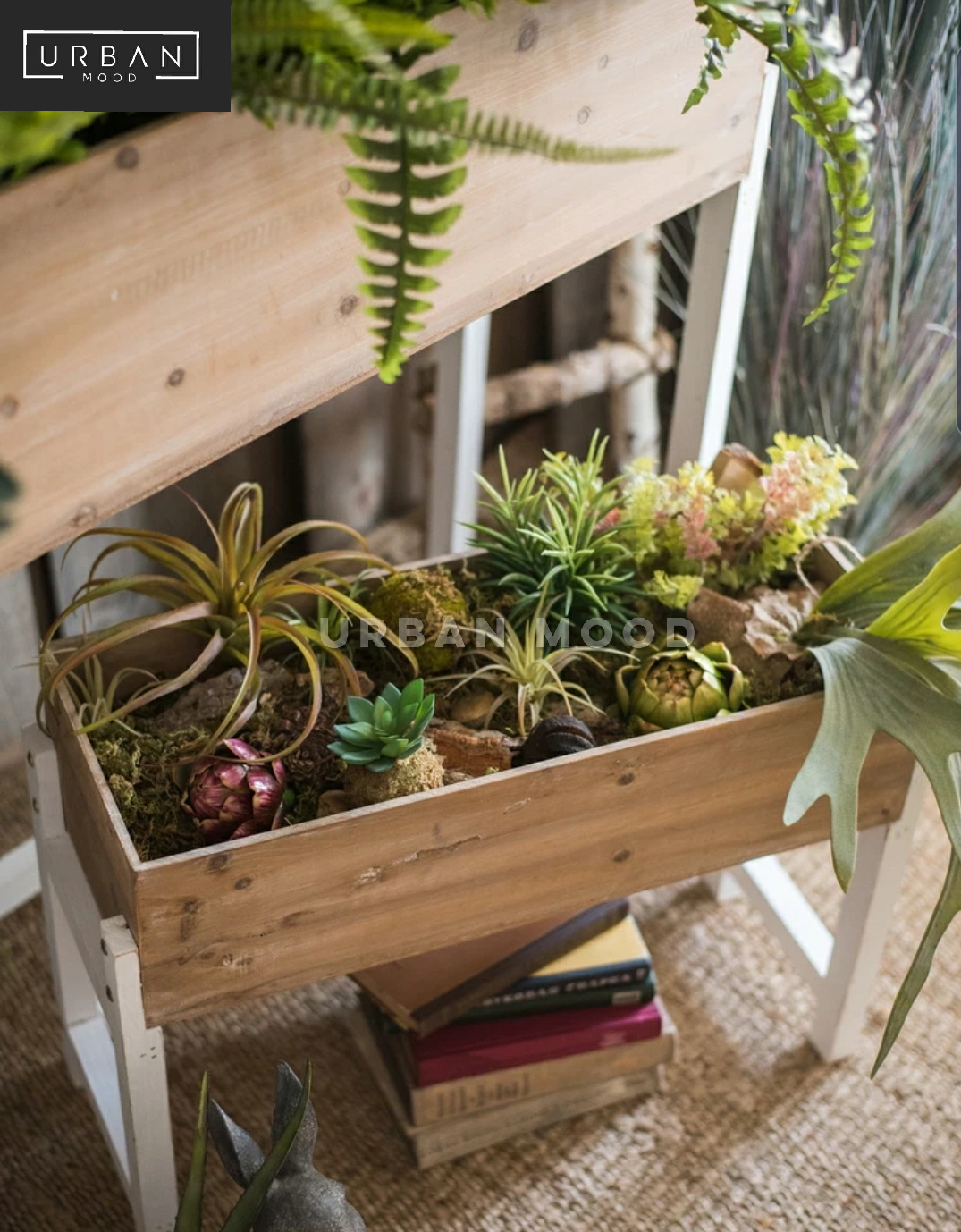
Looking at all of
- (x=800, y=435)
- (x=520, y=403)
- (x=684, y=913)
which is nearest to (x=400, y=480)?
(x=520, y=403)

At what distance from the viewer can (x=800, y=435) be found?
Result: 6.55 feet

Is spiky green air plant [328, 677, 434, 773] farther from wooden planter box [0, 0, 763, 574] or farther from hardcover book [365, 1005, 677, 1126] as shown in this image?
hardcover book [365, 1005, 677, 1126]

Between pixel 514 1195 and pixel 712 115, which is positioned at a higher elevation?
pixel 712 115

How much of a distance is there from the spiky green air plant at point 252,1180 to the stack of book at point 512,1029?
27 centimetres

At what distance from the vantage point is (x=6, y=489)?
2.65 ft

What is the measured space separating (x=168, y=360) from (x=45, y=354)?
0.08 m

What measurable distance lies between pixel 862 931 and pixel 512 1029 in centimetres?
38

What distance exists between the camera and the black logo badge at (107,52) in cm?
72

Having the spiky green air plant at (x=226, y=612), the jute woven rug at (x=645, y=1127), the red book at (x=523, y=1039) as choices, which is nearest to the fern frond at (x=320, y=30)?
the spiky green air plant at (x=226, y=612)

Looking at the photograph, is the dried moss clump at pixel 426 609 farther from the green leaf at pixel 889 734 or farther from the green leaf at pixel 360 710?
the green leaf at pixel 889 734

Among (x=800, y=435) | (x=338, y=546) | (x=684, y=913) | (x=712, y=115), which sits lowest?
(x=684, y=913)

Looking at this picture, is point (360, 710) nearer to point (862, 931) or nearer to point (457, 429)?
point (862, 931)

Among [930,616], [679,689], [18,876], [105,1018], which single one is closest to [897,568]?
[930,616]

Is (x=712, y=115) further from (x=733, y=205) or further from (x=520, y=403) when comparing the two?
(x=520, y=403)
